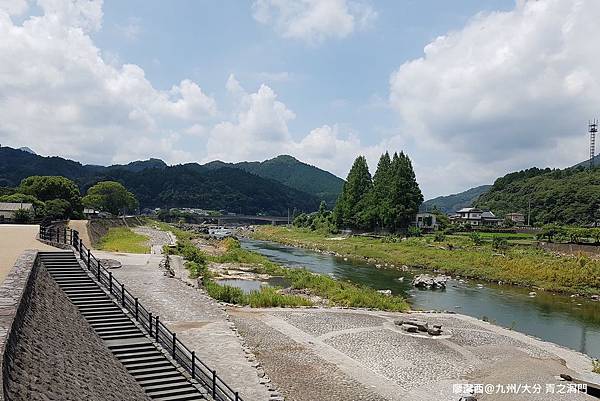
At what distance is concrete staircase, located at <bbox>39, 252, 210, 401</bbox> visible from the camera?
13383 mm

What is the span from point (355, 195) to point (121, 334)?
74.6 meters

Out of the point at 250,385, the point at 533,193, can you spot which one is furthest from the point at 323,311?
the point at 533,193

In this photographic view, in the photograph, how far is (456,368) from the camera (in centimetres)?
1761

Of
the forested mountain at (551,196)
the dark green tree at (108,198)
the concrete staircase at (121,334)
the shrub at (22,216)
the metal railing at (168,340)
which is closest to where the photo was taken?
the metal railing at (168,340)

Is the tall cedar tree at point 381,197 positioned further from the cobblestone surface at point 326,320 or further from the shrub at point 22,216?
the cobblestone surface at point 326,320

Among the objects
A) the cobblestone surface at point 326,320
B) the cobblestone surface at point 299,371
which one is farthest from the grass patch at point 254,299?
the cobblestone surface at point 299,371

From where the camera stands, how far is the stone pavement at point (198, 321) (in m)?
14.9

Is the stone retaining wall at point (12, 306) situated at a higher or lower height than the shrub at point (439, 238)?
lower

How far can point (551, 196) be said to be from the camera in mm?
97812

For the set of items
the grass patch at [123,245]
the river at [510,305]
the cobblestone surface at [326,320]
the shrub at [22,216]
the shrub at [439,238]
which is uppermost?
the shrub at [22,216]

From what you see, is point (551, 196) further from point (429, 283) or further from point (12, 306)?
point (12, 306)

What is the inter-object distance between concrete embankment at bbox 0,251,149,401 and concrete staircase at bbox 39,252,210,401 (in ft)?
1.89

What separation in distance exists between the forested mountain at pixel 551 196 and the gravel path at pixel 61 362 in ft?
293

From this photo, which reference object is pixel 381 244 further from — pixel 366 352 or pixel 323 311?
pixel 366 352
